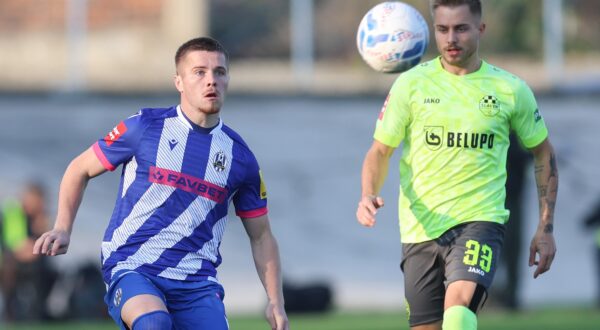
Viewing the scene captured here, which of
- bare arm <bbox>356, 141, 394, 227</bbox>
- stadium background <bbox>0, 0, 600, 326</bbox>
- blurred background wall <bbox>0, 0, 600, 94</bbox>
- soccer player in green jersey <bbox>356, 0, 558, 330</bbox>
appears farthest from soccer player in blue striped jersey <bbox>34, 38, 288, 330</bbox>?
blurred background wall <bbox>0, 0, 600, 94</bbox>

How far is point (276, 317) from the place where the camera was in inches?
259

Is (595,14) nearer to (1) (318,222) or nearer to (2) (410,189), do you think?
(1) (318,222)

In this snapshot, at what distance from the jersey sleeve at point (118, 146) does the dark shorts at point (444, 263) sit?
1734mm

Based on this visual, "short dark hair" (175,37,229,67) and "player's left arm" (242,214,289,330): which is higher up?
"short dark hair" (175,37,229,67)

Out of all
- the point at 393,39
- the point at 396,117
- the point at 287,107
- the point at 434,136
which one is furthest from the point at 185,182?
the point at 287,107

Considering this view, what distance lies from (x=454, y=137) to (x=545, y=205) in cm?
67

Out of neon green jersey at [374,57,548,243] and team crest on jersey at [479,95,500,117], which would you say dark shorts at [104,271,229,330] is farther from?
team crest on jersey at [479,95,500,117]

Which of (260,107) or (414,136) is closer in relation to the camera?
(414,136)

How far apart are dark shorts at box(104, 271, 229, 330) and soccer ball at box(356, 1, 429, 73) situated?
2.16 meters

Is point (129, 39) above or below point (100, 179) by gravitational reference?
above

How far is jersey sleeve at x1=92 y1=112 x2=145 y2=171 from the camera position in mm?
6711

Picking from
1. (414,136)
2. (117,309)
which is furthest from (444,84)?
(117,309)

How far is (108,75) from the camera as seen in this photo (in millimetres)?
20297

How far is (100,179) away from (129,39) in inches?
120
